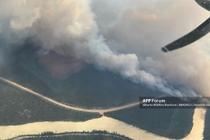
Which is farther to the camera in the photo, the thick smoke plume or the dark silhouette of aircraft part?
the dark silhouette of aircraft part

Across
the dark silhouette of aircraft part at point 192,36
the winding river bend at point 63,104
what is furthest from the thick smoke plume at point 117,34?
the winding river bend at point 63,104

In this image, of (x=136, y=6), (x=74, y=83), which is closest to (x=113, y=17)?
(x=136, y=6)

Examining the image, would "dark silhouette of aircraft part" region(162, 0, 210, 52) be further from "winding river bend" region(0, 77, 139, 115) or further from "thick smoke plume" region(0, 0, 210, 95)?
"winding river bend" region(0, 77, 139, 115)

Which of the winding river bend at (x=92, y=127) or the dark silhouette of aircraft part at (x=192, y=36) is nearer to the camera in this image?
the winding river bend at (x=92, y=127)

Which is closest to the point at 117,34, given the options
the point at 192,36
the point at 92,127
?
the point at 192,36

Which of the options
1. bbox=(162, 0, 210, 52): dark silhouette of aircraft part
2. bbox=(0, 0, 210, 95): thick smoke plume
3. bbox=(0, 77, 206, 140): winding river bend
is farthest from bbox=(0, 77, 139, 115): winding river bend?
bbox=(162, 0, 210, 52): dark silhouette of aircraft part

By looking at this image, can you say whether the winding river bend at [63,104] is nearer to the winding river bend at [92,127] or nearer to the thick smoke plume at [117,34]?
the winding river bend at [92,127]
